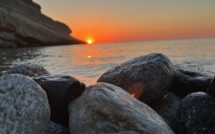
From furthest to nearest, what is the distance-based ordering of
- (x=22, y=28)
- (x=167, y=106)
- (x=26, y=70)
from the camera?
1. (x=22, y=28)
2. (x=26, y=70)
3. (x=167, y=106)

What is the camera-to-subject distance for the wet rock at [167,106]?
4.82m

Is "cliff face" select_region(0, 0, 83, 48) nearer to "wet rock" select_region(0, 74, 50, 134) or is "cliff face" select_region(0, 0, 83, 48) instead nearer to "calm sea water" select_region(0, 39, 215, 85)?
"calm sea water" select_region(0, 39, 215, 85)

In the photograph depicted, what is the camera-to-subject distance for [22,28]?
71.2 m

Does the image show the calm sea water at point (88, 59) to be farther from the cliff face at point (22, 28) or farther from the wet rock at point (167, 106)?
the cliff face at point (22, 28)

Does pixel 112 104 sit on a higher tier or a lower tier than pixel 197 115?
higher

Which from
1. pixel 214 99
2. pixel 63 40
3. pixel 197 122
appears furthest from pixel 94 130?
pixel 63 40

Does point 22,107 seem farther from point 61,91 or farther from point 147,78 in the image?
point 147,78

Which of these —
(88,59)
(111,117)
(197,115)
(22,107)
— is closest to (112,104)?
(111,117)

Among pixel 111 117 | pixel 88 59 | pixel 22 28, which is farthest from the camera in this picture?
pixel 22 28

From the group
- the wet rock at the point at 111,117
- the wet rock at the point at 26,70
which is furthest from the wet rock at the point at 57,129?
the wet rock at the point at 26,70

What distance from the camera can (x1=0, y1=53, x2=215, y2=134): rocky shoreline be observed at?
2.98 metres

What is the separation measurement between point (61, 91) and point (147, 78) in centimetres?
155

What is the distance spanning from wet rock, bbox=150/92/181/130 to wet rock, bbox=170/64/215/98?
215 mm

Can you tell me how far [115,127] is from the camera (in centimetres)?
289
